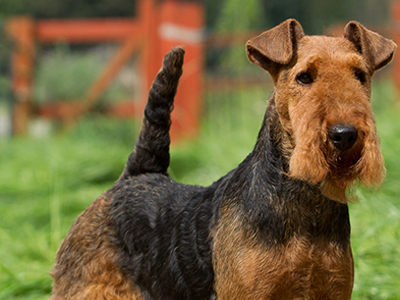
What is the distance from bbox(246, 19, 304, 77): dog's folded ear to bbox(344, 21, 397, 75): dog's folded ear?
0.74 feet

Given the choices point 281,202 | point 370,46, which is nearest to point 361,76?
point 370,46

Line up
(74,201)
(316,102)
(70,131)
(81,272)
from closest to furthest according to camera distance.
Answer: (316,102) → (81,272) → (74,201) → (70,131)

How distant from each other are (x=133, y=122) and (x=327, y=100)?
19.2 feet

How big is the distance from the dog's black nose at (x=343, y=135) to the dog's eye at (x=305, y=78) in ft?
0.92

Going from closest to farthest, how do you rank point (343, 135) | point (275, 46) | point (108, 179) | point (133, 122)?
point (343, 135) → point (275, 46) → point (108, 179) → point (133, 122)

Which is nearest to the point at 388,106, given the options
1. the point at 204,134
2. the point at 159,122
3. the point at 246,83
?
the point at 246,83

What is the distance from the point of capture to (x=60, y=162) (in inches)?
211

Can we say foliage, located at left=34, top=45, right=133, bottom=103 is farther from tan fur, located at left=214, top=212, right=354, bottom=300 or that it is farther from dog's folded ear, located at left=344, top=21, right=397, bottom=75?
tan fur, located at left=214, top=212, right=354, bottom=300

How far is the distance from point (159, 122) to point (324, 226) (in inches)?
41.5

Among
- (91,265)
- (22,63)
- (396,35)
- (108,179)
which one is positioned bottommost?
(108,179)

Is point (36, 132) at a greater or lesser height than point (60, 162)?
lesser

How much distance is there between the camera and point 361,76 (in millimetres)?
1865

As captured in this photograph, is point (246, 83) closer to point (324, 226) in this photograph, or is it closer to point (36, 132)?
point (36, 132)

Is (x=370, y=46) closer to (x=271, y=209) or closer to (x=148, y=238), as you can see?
(x=271, y=209)
